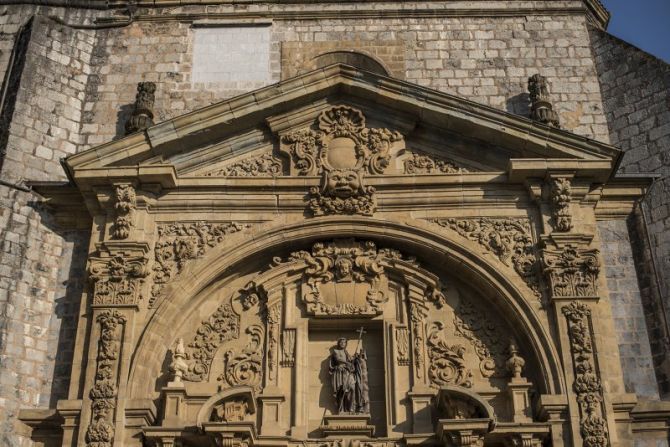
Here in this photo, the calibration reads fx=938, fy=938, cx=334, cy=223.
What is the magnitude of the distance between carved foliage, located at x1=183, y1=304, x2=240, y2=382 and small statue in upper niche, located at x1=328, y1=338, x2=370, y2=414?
4.38 ft

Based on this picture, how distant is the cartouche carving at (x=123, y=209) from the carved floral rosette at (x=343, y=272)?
201 centimetres

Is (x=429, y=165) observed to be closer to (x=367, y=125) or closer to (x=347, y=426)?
(x=367, y=125)

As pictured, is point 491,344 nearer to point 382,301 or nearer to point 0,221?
point 382,301

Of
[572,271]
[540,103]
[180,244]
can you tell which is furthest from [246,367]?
[540,103]

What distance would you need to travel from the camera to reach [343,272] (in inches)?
484

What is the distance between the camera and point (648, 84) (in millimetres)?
14383

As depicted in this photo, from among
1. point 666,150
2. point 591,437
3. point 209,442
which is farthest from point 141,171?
point 666,150

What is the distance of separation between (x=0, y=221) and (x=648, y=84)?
9.73 m

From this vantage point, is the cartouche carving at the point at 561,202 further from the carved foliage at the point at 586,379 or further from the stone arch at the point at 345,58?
the stone arch at the point at 345,58

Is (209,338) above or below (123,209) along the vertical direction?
below

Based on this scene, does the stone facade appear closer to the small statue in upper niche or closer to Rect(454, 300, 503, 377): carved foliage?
Rect(454, 300, 503, 377): carved foliage

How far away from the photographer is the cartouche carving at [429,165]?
1292cm

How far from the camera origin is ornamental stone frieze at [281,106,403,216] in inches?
495

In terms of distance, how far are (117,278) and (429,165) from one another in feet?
14.7
